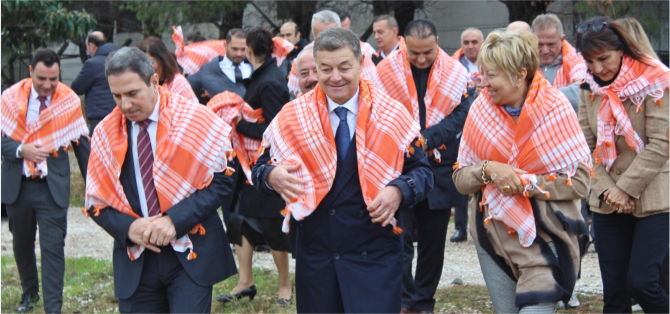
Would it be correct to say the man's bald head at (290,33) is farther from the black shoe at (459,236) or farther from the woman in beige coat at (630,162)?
the woman in beige coat at (630,162)

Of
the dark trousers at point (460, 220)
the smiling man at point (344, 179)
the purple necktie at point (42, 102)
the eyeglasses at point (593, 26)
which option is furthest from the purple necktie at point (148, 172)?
the dark trousers at point (460, 220)

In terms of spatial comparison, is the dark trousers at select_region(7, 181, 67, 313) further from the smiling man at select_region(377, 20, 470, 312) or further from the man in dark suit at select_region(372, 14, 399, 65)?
the man in dark suit at select_region(372, 14, 399, 65)

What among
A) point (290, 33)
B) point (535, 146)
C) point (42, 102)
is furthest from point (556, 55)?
point (42, 102)

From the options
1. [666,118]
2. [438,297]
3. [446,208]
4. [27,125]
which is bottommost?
[438,297]

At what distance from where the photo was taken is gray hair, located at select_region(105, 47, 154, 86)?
399 cm

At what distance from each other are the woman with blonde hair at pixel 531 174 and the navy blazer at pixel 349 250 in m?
0.45

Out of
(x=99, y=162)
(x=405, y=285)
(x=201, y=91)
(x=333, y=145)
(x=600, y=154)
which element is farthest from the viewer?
(x=201, y=91)

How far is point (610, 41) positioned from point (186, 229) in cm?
266

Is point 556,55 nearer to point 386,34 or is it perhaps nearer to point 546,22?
point 546,22

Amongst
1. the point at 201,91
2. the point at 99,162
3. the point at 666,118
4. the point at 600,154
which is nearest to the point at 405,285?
the point at 600,154

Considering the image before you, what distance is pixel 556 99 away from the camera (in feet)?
13.0

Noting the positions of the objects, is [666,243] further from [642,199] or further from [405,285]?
[405,285]

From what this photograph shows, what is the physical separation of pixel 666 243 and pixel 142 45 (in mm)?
6394

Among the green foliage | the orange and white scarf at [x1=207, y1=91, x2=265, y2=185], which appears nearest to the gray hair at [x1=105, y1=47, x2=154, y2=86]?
the orange and white scarf at [x1=207, y1=91, x2=265, y2=185]
